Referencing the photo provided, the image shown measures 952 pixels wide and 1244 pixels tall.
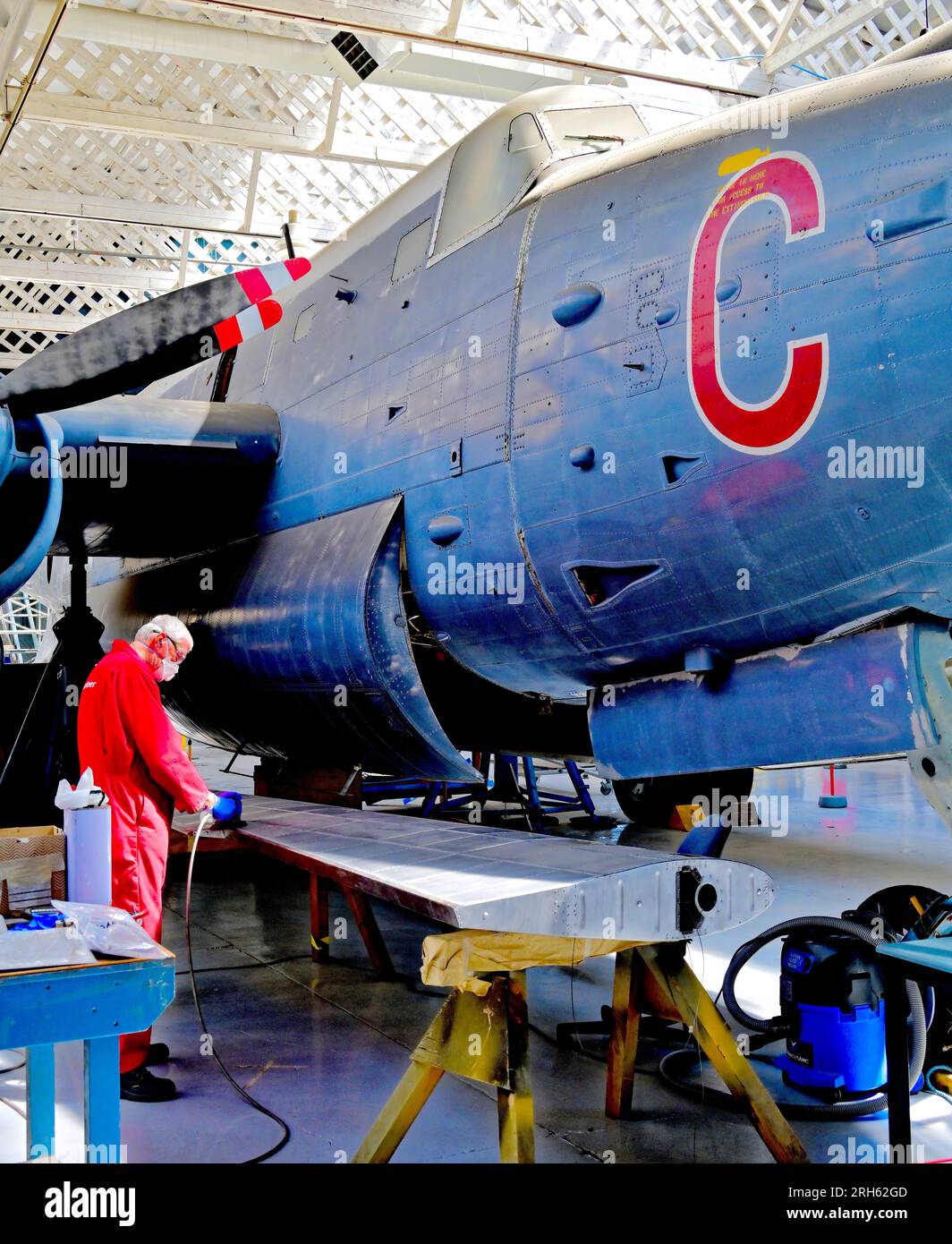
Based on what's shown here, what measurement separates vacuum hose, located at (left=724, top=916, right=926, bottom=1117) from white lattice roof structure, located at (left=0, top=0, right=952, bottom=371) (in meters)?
4.46

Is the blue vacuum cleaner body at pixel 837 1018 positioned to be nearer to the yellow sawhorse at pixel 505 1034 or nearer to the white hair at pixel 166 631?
the yellow sawhorse at pixel 505 1034

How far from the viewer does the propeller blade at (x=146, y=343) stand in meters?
6.99

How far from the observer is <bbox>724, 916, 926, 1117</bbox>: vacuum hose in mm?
4496

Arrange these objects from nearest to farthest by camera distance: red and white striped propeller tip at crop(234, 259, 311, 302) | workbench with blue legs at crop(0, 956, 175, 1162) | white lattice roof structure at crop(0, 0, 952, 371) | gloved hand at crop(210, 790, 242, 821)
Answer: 1. workbench with blue legs at crop(0, 956, 175, 1162)
2. gloved hand at crop(210, 790, 242, 821)
3. red and white striped propeller tip at crop(234, 259, 311, 302)
4. white lattice roof structure at crop(0, 0, 952, 371)

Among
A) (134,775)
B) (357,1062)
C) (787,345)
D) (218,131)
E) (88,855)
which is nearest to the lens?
(88,855)

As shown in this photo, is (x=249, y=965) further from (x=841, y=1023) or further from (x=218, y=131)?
(x=218, y=131)

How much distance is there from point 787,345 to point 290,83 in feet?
59.4

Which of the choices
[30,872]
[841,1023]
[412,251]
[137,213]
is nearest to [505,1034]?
[30,872]

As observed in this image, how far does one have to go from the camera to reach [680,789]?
10.1m

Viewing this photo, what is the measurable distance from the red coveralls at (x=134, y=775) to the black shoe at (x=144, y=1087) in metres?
0.05

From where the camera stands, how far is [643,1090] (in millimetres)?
4938

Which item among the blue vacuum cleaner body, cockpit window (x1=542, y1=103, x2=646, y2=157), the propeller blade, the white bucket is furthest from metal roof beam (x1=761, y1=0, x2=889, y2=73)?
the white bucket

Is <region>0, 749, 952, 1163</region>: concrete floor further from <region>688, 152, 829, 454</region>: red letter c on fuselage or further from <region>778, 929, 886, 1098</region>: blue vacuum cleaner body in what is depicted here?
<region>688, 152, 829, 454</region>: red letter c on fuselage

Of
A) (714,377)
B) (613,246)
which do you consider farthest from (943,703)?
(613,246)
